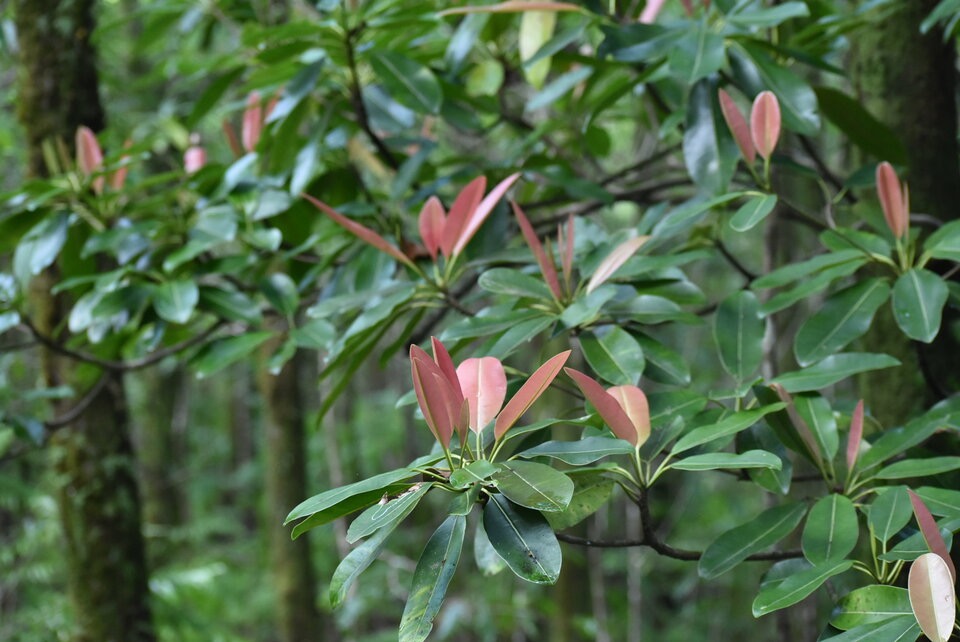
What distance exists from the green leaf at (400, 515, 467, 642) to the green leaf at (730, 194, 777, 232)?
1.48ft

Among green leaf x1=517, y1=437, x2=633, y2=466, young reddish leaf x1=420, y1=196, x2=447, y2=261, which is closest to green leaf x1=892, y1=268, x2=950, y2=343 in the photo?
green leaf x1=517, y1=437, x2=633, y2=466

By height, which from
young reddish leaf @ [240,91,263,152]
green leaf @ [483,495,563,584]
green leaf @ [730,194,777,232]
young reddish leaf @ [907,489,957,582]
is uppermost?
green leaf @ [730,194,777,232]

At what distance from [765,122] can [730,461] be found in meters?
0.45

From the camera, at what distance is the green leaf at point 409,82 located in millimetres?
1234

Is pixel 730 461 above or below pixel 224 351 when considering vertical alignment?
above

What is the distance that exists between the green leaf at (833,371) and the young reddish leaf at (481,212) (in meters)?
0.35

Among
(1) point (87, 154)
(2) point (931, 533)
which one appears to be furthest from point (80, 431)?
(2) point (931, 533)

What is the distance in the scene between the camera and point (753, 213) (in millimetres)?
887

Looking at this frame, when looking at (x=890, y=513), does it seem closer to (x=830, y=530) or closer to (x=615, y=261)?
(x=830, y=530)

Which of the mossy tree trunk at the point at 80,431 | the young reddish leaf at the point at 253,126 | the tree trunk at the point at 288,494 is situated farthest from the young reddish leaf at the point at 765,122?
the tree trunk at the point at 288,494

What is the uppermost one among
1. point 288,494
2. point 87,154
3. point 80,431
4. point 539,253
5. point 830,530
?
point 539,253

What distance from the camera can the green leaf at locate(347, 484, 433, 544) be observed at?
58cm

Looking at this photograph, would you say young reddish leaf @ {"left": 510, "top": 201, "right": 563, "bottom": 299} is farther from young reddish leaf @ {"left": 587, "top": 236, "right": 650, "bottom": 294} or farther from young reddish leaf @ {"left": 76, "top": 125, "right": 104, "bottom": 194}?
young reddish leaf @ {"left": 76, "top": 125, "right": 104, "bottom": 194}

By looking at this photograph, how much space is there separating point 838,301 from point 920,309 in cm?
10
